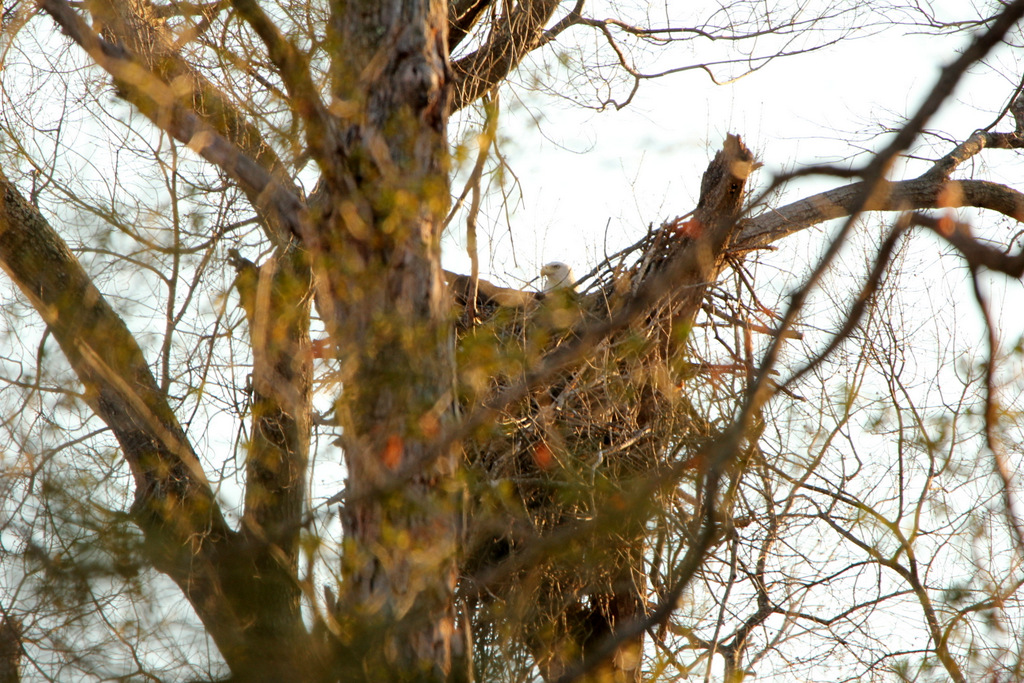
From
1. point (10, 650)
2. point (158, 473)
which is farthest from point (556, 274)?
point (10, 650)

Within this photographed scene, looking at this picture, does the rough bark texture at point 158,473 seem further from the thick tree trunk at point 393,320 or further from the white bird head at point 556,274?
the white bird head at point 556,274

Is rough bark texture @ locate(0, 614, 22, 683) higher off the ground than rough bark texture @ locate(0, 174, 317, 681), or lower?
lower

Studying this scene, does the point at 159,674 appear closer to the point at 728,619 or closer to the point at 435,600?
the point at 435,600

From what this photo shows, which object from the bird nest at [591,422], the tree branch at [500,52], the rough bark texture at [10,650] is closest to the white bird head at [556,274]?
the bird nest at [591,422]

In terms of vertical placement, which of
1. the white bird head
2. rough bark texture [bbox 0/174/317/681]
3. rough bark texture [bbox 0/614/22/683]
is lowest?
rough bark texture [bbox 0/614/22/683]

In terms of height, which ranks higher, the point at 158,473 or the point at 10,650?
the point at 158,473

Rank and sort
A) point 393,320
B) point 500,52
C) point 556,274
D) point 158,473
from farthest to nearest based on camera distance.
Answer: point 556,274, point 500,52, point 158,473, point 393,320

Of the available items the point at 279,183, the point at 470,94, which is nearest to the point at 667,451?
the point at 470,94

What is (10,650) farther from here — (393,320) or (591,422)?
(591,422)

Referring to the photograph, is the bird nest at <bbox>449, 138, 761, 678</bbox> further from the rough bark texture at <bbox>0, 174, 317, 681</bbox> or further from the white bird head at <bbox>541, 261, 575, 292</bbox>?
the rough bark texture at <bbox>0, 174, 317, 681</bbox>

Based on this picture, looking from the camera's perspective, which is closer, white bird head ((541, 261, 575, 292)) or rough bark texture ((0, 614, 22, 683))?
rough bark texture ((0, 614, 22, 683))

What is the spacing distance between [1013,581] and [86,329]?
3.68 meters

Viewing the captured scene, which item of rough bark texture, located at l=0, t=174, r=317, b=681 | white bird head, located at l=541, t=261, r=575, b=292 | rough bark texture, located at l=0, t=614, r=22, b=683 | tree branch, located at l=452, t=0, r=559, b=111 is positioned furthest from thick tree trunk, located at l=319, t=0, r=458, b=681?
white bird head, located at l=541, t=261, r=575, b=292

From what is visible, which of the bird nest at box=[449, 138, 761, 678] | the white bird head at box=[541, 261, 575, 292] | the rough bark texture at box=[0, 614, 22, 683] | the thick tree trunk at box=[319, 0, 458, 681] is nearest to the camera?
the rough bark texture at box=[0, 614, 22, 683]
